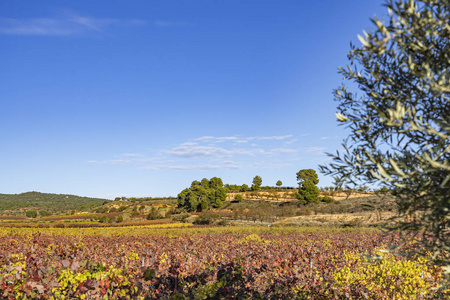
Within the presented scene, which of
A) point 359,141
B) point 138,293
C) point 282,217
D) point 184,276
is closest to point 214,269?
point 184,276

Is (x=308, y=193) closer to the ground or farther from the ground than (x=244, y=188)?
closer to the ground

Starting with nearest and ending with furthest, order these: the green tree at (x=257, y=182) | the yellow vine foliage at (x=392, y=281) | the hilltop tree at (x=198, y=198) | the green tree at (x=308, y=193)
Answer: the yellow vine foliage at (x=392, y=281), the hilltop tree at (x=198, y=198), the green tree at (x=308, y=193), the green tree at (x=257, y=182)

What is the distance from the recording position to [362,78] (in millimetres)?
3396

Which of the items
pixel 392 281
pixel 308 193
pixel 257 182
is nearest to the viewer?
pixel 392 281

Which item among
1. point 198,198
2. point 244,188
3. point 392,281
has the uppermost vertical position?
point 244,188

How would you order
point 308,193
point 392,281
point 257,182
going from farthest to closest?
point 257,182 < point 308,193 < point 392,281

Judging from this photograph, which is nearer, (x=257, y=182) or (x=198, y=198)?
(x=198, y=198)

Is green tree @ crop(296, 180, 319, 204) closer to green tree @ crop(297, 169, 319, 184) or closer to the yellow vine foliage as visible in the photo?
green tree @ crop(297, 169, 319, 184)

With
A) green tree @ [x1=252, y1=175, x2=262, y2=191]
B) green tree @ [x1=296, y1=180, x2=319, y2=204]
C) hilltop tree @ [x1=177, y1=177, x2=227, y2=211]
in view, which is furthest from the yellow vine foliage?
green tree @ [x1=252, y1=175, x2=262, y2=191]

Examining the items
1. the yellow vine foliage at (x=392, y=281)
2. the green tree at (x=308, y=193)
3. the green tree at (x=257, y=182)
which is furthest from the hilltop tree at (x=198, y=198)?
the yellow vine foliage at (x=392, y=281)

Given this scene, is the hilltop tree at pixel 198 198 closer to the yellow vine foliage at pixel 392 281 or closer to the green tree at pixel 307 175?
the green tree at pixel 307 175

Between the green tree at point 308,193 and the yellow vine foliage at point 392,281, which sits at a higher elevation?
the green tree at point 308,193

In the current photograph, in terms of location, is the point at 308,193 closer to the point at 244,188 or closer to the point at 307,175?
the point at 307,175

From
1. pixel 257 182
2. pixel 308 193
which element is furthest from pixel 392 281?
pixel 257 182
